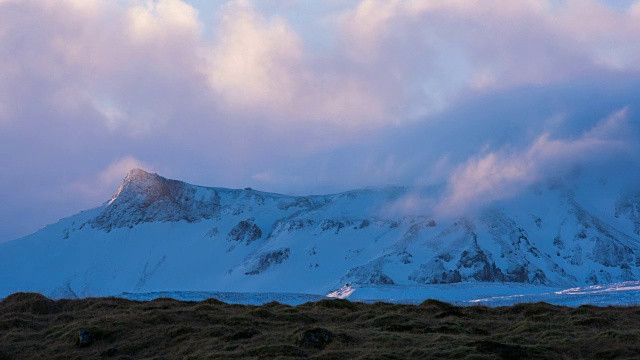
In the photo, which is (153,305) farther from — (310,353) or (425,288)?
(425,288)

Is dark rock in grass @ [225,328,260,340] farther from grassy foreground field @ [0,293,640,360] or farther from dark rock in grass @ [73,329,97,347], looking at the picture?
dark rock in grass @ [73,329,97,347]

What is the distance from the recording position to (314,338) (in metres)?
31.2

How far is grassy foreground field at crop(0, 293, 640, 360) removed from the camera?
29625mm

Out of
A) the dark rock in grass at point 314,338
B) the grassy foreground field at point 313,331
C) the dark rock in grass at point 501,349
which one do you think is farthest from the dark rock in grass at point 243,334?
the dark rock in grass at point 501,349

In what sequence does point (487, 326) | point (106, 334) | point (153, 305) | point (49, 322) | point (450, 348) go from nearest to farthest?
point (450, 348) < point (106, 334) < point (487, 326) < point (49, 322) < point (153, 305)

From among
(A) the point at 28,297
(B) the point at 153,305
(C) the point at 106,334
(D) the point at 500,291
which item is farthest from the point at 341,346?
(D) the point at 500,291

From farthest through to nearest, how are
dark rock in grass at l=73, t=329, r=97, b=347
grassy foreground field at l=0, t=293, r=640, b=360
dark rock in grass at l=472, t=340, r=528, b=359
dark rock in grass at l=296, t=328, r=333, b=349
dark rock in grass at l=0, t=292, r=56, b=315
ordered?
dark rock in grass at l=0, t=292, r=56, b=315 → dark rock in grass at l=73, t=329, r=97, b=347 → dark rock in grass at l=296, t=328, r=333, b=349 → grassy foreground field at l=0, t=293, r=640, b=360 → dark rock in grass at l=472, t=340, r=528, b=359

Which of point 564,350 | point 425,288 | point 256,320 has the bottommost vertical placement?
point 564,350

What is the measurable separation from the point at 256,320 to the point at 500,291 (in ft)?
184

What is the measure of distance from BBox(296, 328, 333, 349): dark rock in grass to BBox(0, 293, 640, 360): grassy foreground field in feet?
0.14

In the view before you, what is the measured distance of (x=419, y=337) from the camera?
105ft

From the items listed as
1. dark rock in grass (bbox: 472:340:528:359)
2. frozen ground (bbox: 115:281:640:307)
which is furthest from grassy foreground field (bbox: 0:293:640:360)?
frozen ground (bbox: 115:281:640:307)

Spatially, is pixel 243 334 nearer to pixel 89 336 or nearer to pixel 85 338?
pixel 89 336

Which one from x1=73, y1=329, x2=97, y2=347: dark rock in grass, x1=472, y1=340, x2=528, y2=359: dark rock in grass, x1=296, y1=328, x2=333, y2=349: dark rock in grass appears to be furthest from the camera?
x1=73, y1=329, x2=97, y2=347: dark rock in grass
